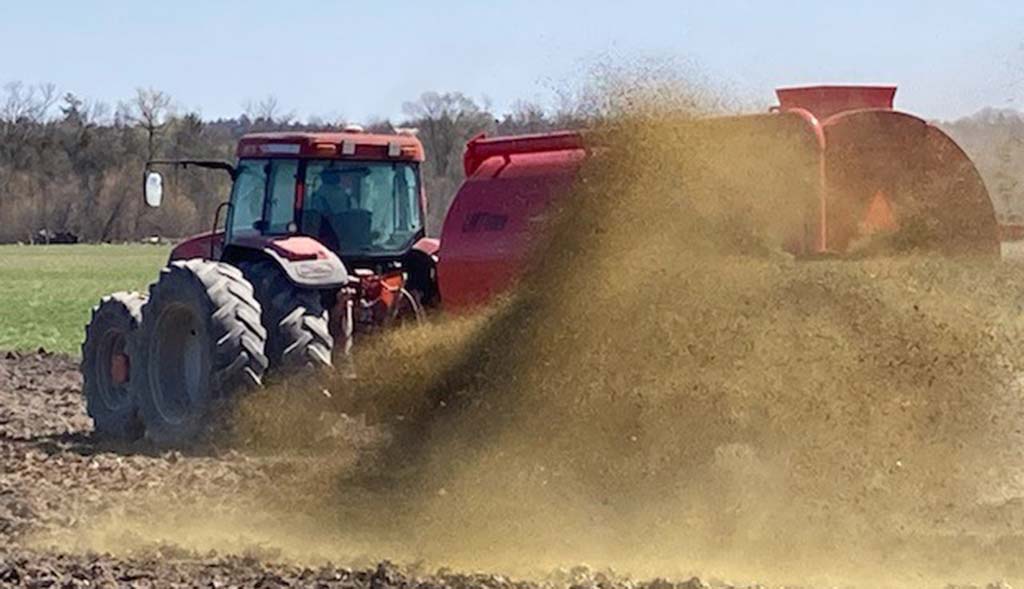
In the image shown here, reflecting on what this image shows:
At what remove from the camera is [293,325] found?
9.20 meters

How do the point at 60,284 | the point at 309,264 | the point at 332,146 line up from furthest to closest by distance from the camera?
the point at 60,284 < the point at 332,146 < the point at 309,264

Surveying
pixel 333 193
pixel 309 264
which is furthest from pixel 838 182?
pixel 333 193

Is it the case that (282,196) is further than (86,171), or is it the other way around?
(86,171)

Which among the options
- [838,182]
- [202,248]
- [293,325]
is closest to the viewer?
[838,182]

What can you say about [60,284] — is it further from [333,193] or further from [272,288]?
[272,288]

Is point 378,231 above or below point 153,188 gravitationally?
below

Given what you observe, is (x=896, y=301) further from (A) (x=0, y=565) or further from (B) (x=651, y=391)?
(A) (x=0, y=565)

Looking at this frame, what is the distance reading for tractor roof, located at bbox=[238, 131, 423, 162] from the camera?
10102 millimetres

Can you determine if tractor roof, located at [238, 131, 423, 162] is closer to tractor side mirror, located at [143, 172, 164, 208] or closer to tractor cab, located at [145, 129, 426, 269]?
tractor cab, located at [145, 129, 426, 269]

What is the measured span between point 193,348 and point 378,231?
1431 millimetres

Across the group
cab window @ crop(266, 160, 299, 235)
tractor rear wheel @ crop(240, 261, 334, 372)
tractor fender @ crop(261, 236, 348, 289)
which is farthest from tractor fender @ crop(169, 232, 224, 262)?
tractor rear wheel @ crop(240, 261, 334, 372)

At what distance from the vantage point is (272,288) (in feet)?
31.0

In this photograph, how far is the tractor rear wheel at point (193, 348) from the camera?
29.9ft

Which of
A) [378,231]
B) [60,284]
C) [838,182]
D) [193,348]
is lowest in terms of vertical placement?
[60,284]
